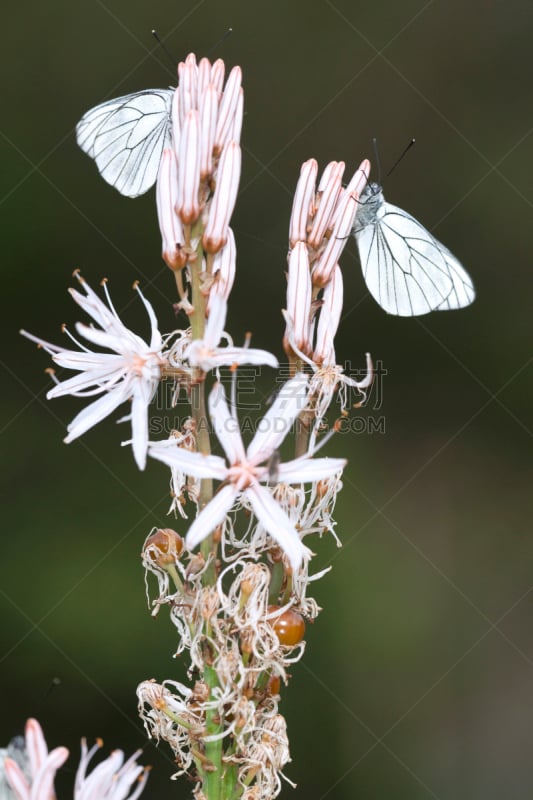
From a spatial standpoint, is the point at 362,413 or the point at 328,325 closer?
the point at 328,325

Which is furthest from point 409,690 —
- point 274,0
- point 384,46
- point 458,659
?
point 274,0

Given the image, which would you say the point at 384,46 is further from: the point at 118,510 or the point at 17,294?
the point at 118,510

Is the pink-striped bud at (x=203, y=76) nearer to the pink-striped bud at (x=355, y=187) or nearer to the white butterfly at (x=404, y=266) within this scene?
the pink-striped bud at (x=355, y=187)

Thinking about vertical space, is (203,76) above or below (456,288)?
below

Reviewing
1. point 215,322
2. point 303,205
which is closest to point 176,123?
point 303,205

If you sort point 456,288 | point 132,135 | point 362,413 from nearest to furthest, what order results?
point 132,135
point 456,288
point 362,413

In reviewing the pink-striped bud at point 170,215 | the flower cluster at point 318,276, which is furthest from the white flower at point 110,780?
the pink-striped bud at point 170,215

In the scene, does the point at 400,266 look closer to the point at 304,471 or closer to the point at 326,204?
the point at 326,204
